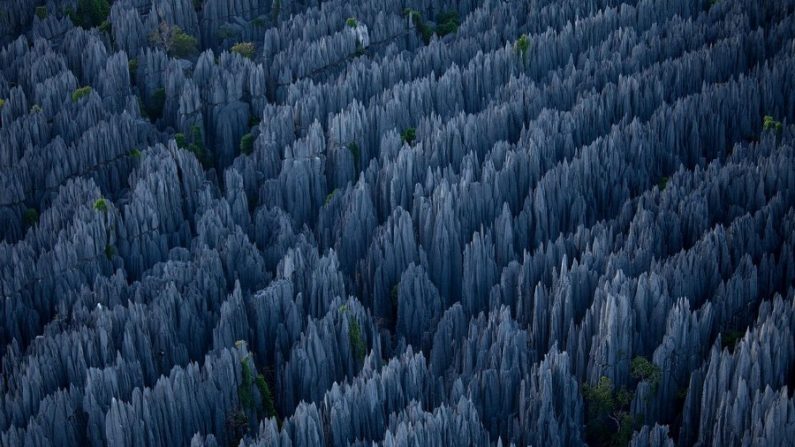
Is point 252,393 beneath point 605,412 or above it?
above

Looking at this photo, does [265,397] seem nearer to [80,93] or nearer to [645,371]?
[645,371]

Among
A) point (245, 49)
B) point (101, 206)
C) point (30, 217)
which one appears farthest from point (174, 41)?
point (101, 206)

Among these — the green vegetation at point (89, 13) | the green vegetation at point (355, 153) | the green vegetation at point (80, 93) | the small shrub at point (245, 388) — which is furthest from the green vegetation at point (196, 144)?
the small shrub at point (245, 388)

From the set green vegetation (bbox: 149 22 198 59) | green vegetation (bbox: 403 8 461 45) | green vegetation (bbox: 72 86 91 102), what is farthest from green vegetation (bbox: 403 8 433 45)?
green vegetation (bbox: 72 86 91 102)

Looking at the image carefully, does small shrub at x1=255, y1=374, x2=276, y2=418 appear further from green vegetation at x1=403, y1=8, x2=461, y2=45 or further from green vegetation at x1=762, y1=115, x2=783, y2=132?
green vegetation at x1=403, y1=8, x2=461, y2=45

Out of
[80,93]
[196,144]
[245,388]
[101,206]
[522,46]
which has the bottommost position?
[245,388]

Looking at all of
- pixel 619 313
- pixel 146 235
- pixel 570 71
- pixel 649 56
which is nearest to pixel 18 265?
pixel 146 235
